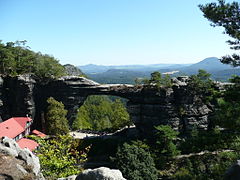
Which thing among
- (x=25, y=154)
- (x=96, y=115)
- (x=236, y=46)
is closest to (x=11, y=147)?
(x=25, y=154)

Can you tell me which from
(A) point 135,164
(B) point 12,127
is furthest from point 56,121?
(A) point 135,164

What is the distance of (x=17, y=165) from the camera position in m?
9.75

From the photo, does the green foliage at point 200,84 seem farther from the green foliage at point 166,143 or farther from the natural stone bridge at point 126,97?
the green foliage at point 166,143

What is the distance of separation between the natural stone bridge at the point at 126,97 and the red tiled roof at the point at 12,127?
4.09m

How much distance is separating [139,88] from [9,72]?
73.7 feet

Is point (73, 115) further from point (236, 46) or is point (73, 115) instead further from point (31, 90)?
point (236, 46)

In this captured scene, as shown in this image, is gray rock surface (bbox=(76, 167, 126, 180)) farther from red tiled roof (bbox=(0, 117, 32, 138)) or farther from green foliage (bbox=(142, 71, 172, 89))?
green foliage (bbox=(142, 71, 172, 89))

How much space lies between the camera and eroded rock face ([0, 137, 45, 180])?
9.16 m

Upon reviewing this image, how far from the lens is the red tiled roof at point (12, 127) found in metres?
27.0

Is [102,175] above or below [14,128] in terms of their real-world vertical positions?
above

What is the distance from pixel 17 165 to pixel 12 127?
839 inches

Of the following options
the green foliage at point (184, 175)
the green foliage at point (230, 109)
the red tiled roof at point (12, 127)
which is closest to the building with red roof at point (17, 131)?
the red tiled roof at point (12, 127)

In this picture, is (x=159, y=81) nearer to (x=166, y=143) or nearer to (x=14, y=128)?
(x=166, y=143)

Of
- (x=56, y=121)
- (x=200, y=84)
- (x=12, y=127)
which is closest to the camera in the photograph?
(x=12, y=127)
